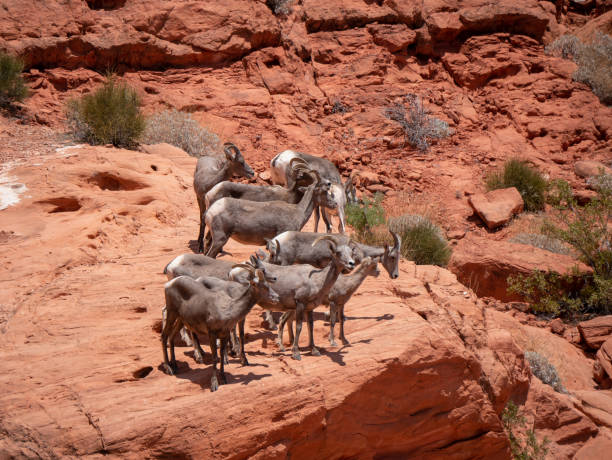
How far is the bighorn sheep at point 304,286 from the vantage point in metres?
6.30

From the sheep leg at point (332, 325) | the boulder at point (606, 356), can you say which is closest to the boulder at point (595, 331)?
the boulder at point (606, 356)

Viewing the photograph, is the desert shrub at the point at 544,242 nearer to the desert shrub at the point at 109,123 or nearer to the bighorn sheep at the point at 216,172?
the bighorn sheep at the point at 216,172

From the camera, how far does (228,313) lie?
5.65 metres

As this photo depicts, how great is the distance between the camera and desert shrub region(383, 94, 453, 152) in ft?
66.4

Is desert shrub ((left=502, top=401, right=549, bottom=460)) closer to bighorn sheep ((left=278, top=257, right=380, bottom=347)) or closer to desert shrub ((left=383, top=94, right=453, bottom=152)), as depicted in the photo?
bighorn sheep ((left=278, top=257, right=380, bottom=347))

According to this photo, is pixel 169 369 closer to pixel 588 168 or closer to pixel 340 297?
pixel 340 297

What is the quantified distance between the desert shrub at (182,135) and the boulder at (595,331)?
983cm

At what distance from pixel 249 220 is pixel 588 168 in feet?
48.4

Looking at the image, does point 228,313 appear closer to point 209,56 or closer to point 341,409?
point 341,409

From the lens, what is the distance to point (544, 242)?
615 inches

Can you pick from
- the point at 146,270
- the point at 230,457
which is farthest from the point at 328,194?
the point at 230,457

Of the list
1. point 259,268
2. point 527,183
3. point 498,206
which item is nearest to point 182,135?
point 498,206

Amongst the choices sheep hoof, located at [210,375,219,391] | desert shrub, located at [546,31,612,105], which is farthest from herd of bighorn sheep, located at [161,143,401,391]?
desert shrub, located at [546,31,612,105]

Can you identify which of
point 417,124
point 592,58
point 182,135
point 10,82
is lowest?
point 417,124
